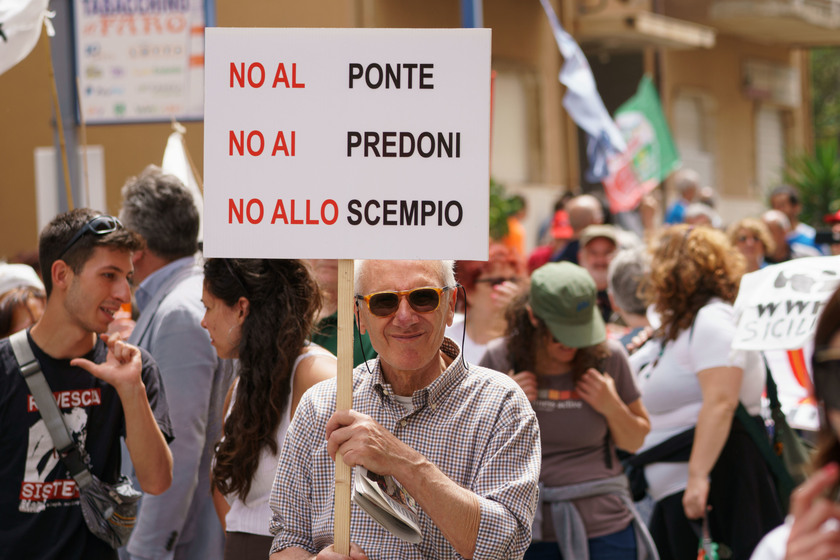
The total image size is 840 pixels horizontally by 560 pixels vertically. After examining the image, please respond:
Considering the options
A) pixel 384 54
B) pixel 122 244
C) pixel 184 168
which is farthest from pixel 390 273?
pixel 184 168

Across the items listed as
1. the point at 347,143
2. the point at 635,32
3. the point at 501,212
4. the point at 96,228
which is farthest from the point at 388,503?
the point at 635,32

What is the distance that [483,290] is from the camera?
247 inches

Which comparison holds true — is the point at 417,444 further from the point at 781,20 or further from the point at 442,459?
the point at 781,20

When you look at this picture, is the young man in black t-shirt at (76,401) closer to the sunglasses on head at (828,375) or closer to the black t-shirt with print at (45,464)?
the black t-shirt with print at (45,464)

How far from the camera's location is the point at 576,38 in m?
18.7

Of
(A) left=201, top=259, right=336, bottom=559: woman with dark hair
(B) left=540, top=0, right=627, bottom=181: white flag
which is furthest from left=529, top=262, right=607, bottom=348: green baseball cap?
(B) left=540, top=0, right=627, bottom=181: white flag

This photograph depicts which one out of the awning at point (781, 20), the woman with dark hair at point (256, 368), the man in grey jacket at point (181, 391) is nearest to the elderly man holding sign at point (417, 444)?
the woman with dark hair at point (256, 368)

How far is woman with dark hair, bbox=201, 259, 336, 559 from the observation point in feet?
12.2

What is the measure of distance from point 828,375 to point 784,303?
3.01m

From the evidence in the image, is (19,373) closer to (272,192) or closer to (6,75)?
(272,192)

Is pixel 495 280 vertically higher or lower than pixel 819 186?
lower

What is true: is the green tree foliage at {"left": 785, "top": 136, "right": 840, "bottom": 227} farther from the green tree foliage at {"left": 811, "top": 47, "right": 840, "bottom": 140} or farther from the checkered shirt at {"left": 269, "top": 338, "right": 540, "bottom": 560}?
the green tree foliage at {"left": 811, "top": 47, "right": 840, "bottom": 140}

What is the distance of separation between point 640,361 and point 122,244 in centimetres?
278

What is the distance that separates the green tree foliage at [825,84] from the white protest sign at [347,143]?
32.8 meters
